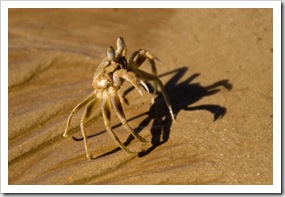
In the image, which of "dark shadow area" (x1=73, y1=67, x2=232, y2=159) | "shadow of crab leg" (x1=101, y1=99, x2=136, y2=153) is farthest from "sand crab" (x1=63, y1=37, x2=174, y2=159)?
"dark shadow area" (x1=73, y1=67, x2=232, y2=159)

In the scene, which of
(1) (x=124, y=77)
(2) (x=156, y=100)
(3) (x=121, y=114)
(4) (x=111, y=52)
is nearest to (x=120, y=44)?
(4) (x=111, y=52)

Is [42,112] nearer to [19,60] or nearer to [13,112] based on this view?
[13,112]

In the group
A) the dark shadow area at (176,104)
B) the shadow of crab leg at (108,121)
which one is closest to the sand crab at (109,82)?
the shadow of crab leg at (108,121)

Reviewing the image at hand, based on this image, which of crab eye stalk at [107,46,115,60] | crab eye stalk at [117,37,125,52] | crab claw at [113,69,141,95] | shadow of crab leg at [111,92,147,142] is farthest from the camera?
crab eye stalk at [117,37,125,52]

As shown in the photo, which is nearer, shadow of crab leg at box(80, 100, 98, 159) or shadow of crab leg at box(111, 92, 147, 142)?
shadow of crab leg at box(111, 92, 147, 142)

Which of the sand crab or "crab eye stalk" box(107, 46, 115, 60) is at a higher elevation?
"crab eye stalk" box(107, 46, 115, 60)

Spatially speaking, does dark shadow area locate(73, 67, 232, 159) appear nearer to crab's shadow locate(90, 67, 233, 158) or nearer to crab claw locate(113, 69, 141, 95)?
crab's shadow locate(90, 67, 233, 158)

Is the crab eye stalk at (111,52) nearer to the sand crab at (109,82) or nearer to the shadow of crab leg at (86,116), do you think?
the sand crab at (109,82)
